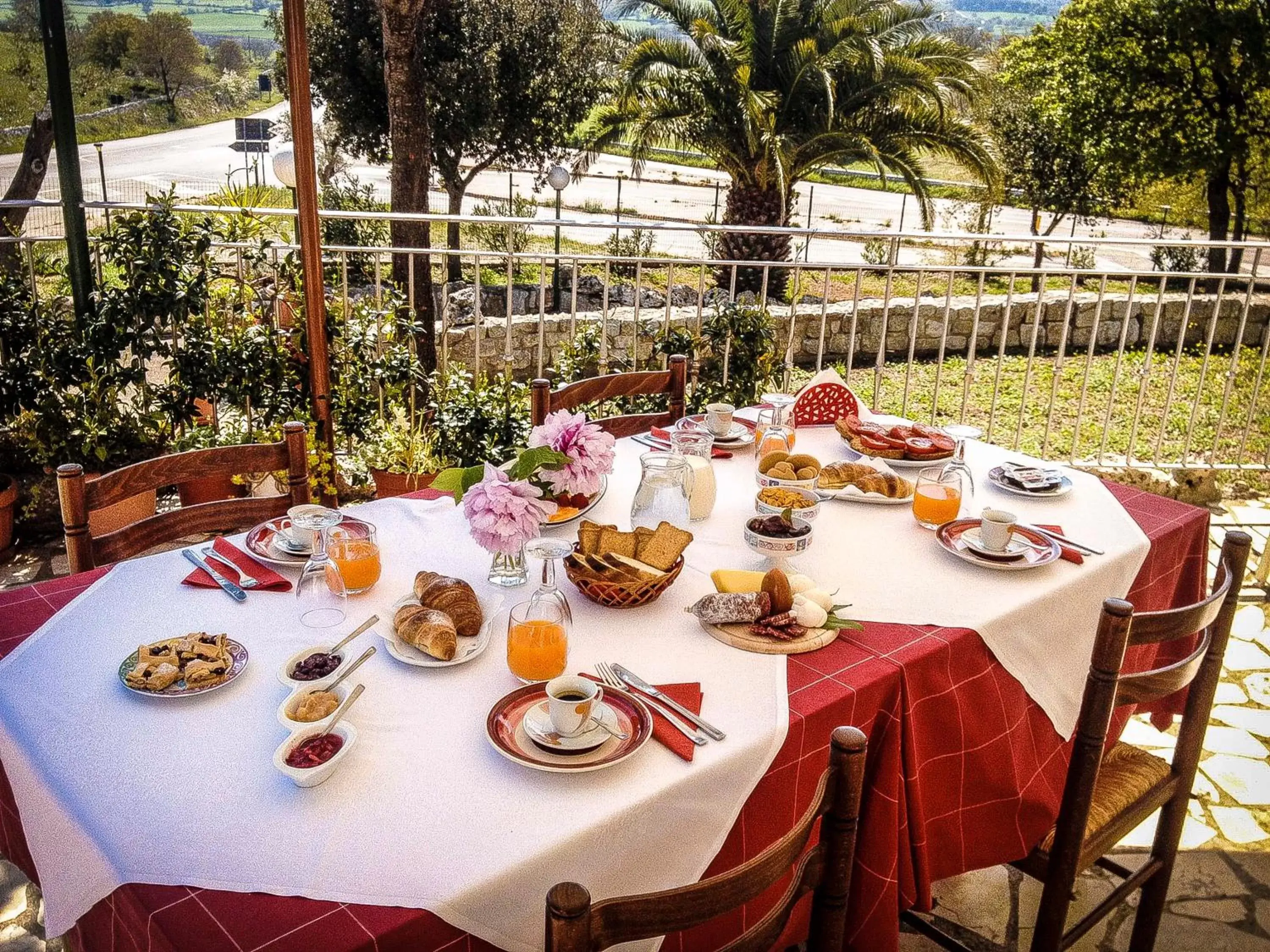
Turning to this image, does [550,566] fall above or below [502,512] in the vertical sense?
below

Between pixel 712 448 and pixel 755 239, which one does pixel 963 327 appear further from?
pixel 712 448

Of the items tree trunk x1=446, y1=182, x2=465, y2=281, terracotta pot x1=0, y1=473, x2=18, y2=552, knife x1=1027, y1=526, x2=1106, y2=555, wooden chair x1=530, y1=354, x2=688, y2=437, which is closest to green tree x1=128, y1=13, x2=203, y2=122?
tree trunk x1=446, y1=182, x2=465, y2=281

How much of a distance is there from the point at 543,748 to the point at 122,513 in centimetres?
296

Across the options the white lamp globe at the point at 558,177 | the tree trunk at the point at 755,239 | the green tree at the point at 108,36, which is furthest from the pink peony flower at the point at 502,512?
the green tree at the point at 108,36

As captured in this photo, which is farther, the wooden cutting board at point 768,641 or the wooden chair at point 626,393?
the wooden chair at point 626,393

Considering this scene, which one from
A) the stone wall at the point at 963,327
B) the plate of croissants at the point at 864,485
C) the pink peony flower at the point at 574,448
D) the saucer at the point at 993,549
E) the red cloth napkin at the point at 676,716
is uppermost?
the pink peony flower at the point at 574,448

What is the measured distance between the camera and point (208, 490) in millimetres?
3834

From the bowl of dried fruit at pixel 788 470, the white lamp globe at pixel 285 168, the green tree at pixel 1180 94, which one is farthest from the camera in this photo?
the green tree at pixel 1180 94

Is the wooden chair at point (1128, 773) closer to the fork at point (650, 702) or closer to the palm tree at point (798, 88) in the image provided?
the fork at point (650, 702)

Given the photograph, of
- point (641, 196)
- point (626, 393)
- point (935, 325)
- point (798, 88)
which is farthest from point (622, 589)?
point (641, 196)

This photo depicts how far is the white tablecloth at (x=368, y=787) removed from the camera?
3.80 ft

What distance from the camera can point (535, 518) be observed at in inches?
69.1

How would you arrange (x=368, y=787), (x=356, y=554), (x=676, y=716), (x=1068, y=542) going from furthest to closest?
1. (x=1068, y=542)
2. (x=356, y=554)
3. (x=676, y=716)
4. (x=368, y=787)

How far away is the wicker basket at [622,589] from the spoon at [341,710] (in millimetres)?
465
